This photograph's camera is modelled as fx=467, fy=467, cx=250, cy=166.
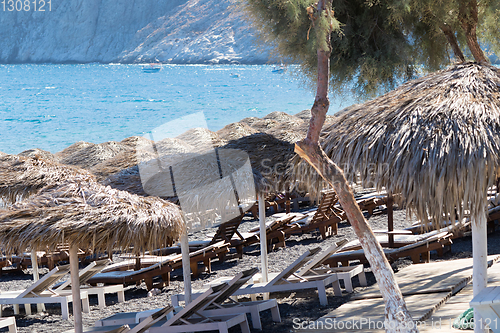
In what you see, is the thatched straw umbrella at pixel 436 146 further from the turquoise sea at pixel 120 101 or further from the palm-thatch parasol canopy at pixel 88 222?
the turquoise sea at pixel 120 101

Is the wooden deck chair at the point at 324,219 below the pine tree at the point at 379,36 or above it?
below

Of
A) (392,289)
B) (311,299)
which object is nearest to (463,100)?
(392,289)

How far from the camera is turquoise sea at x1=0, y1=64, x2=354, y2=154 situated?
140 feet

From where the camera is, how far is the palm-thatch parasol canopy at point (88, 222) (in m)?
3.90

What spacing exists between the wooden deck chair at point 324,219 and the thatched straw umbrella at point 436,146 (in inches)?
183

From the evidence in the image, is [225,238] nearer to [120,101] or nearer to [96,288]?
[96,288]

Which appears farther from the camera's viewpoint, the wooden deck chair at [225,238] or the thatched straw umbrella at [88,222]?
the wooden deck chair at [225,238]

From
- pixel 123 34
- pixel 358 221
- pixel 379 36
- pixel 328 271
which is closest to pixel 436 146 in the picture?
pixel 358 221

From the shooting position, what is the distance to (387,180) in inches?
152

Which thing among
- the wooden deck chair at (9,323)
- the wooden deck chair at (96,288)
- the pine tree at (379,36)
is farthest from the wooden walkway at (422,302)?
the pine tree at (379,36)

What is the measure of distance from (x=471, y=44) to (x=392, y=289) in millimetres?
6976

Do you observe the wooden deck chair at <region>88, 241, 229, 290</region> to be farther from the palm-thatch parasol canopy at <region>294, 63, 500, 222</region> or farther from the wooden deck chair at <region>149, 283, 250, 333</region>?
the palm-thatch parasol canopy at <region>294, 63, 500, 222</region>

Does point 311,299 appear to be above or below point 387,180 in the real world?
below

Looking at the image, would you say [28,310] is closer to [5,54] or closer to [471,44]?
[471,44]
